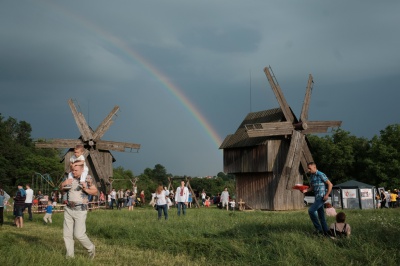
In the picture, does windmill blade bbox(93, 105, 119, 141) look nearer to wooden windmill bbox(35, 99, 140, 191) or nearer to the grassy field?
wooden windmill bbox(35, 99, 140, 191)

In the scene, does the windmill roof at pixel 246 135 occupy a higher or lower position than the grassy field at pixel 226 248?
higher

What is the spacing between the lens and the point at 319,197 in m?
10.5

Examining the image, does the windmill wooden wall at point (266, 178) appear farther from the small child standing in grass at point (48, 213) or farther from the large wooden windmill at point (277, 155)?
the small child standing in grass at point (48, 213)

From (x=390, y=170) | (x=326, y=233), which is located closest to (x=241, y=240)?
(x=326, y=233)

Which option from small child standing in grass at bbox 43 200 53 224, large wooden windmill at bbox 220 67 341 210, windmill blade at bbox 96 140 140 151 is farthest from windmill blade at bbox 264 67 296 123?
small child standing in grass at bbox 43 200 53 224

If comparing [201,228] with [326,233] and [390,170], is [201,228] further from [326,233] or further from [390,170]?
[390,170]

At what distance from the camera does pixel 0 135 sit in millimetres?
69750

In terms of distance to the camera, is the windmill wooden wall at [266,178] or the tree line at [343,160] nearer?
the windmill wooden wall at [266,178]

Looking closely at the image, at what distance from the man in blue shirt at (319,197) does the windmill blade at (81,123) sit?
98.6 ft

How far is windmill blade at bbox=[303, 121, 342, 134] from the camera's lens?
1304 inches

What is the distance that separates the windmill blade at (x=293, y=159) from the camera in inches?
1264

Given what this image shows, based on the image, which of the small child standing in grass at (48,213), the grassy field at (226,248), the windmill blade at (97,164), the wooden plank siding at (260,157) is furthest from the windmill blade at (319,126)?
the grassy field at (226,248)

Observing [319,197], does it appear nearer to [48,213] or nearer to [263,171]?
[48,213]

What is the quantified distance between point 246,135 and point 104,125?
506 inches
